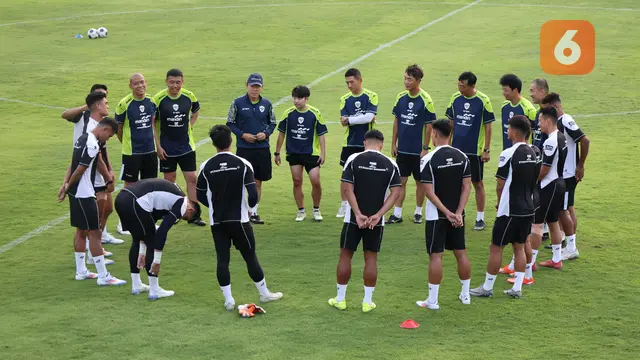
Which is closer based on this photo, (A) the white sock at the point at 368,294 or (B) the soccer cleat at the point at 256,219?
(A) the white sock at the point at 368,294

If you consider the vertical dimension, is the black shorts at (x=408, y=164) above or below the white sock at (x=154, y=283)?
above

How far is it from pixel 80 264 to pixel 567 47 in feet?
71.2

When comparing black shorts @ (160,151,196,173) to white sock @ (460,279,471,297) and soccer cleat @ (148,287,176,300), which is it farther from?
white sock @ (460,279,471,297)

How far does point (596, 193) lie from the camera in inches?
606

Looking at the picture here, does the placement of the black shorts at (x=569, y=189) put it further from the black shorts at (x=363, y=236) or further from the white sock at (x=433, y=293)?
the black shorts at (x=363, y=236)

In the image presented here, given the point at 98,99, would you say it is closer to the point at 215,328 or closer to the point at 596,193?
the point at 215,328

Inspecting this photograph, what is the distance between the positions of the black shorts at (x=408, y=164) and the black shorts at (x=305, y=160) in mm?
1344

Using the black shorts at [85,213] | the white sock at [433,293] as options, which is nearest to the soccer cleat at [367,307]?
the white sock at [433,293]

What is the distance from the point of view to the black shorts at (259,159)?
1395cm

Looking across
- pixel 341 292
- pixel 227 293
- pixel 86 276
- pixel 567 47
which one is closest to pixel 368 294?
pixel 341 292

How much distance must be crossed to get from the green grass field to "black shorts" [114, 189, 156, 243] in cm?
90

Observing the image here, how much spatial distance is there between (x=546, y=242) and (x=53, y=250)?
24.3ft

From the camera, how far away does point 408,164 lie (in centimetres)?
1375

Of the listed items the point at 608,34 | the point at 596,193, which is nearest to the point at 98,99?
the point at 596,193
